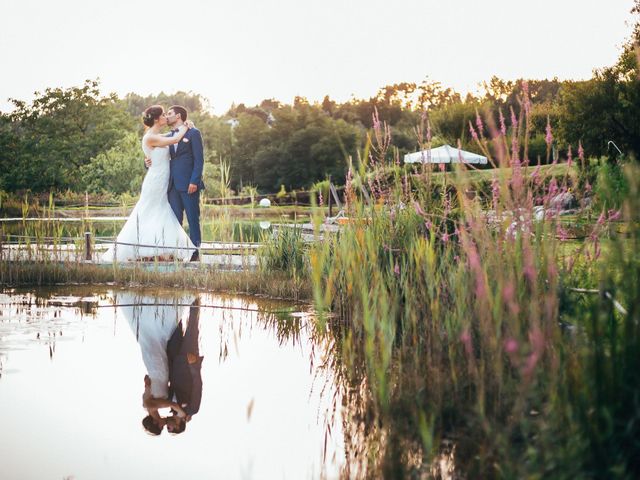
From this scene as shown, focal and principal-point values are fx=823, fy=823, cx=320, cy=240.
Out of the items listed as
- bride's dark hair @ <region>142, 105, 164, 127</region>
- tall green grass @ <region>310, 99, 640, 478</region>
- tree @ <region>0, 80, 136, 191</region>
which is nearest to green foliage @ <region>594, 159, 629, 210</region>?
tall green grass @ <region>310, 99, 640, 478</region>

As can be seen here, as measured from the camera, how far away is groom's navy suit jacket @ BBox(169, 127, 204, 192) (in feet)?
32.9

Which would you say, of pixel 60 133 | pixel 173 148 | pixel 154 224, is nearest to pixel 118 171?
pixel 60 133

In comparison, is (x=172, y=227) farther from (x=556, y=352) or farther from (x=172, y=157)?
(x=556, y=352)

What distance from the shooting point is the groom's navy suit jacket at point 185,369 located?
4.41 m

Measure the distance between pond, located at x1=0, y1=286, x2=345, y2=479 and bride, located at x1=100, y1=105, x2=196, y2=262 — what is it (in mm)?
2463

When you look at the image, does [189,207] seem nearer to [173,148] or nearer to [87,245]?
[173,148]

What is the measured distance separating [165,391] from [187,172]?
5.91 m

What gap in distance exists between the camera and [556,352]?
10.2 ft

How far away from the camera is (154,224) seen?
1004 cm

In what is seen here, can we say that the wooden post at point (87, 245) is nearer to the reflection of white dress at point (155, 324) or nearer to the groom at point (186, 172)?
the groom at point (186, 172)

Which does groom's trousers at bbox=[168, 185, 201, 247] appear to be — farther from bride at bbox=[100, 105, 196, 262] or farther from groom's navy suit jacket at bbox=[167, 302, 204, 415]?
groom's navy suit jacket at bbox=[167, 302, 204, 415]

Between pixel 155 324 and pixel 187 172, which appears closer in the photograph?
pixel 155 324

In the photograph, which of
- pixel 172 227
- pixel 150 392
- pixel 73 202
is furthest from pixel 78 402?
pixel 73 202

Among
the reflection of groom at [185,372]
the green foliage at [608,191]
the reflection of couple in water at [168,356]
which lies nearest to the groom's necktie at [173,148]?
the reflection of couple in water at [168,356]
